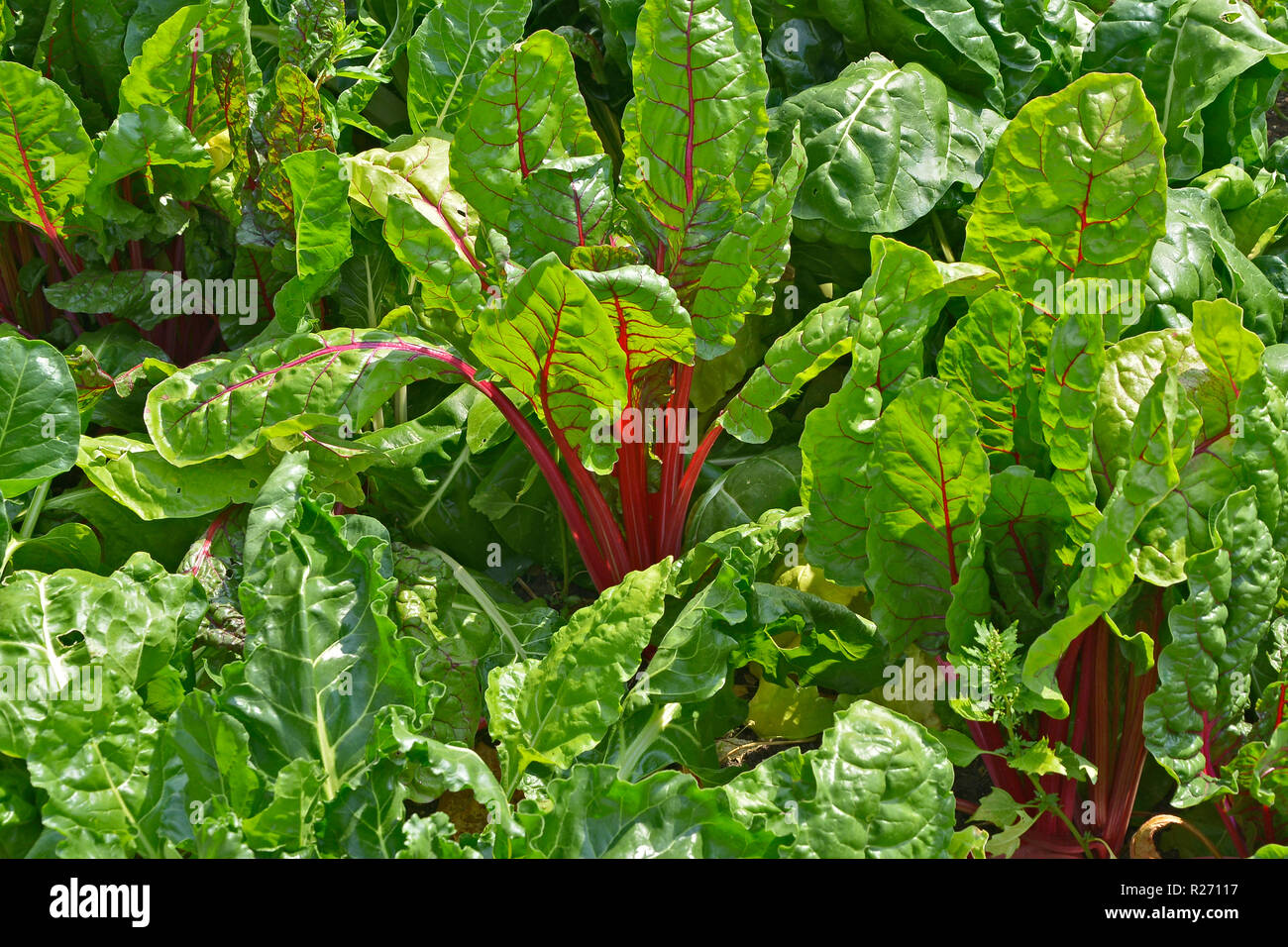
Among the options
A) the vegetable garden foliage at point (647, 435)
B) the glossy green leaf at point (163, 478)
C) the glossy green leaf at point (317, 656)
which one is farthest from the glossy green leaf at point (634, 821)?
the glossy green leaf at point (163, 478)

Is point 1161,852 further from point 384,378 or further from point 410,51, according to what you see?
point 410,51

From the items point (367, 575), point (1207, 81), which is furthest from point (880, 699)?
point (1207, 81)

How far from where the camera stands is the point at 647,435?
1.33m

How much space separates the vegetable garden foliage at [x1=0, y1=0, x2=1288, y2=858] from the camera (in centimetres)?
100

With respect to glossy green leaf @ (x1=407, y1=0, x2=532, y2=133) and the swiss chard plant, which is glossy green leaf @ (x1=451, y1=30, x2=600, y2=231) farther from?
glossy green leaf @ (x1=407, y1=0, x2=532, y2=133)

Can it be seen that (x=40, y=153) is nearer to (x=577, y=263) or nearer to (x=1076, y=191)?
(x=577, y=263)

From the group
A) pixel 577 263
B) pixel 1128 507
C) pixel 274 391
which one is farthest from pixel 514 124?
pixel 1128 507

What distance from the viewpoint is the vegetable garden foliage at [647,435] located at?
100 cm

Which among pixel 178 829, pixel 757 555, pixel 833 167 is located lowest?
pixel 178 829

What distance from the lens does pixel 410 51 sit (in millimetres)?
1490

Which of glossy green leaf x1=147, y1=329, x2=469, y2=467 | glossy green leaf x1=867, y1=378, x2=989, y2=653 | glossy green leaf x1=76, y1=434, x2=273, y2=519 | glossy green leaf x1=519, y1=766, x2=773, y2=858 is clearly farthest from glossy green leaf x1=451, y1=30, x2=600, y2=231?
glossy green leaf x1=519, y1=766, x2=773, y2=858

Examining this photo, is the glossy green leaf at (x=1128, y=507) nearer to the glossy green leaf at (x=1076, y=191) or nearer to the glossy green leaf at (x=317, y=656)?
the glossy green leaf at (x=1076, y=191)

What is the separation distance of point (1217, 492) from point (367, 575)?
2.56 ft

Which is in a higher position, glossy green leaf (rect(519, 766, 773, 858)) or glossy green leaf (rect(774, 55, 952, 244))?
glossy green leaf (rect(774, 55, 952, 244))
